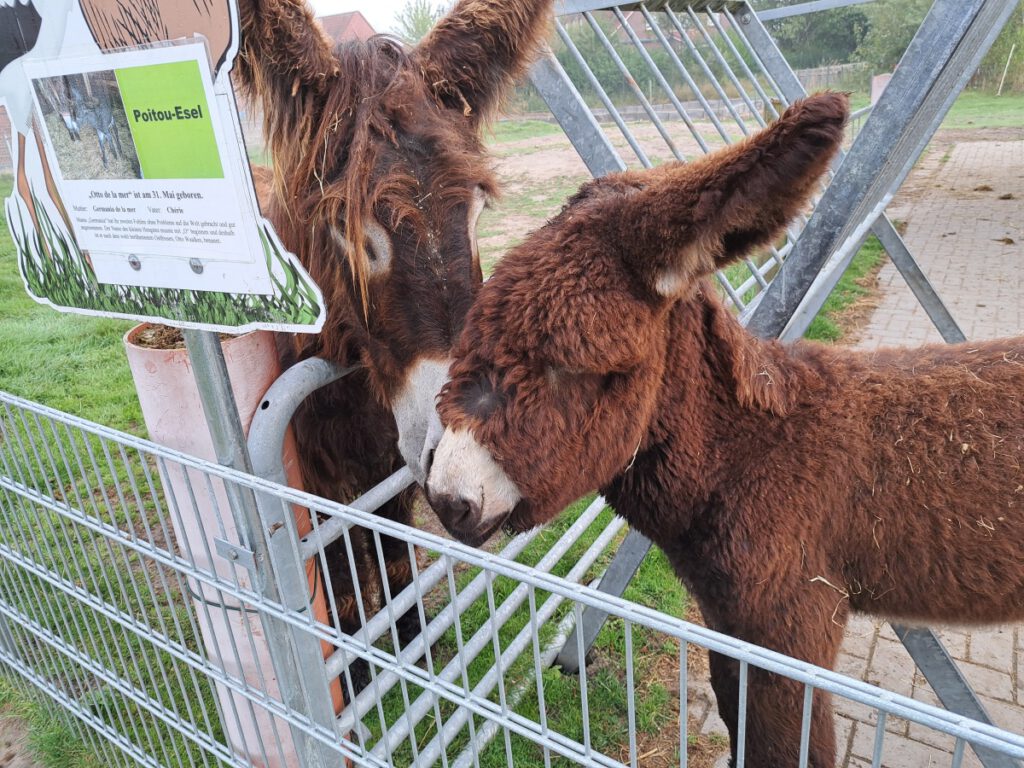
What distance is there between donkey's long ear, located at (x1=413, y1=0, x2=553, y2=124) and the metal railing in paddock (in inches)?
60.4

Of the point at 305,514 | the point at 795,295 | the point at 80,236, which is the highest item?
the point at 80,236

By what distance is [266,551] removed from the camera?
5.07ft

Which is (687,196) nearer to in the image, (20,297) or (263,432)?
(263,432)

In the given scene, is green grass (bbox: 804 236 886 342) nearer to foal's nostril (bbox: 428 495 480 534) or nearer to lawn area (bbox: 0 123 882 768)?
lawn area (bbox: 0 123 882 768)

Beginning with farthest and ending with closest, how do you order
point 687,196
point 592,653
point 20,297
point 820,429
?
point 20,297 < point 592,653 < point 820,429 < point 687,196

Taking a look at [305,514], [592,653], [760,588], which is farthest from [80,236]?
[592,653]

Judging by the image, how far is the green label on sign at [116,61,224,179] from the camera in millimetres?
1295

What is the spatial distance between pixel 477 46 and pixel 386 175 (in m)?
0.76

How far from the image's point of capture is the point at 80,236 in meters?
1.67

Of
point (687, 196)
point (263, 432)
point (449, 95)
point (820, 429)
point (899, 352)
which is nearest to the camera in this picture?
point (687, 196)

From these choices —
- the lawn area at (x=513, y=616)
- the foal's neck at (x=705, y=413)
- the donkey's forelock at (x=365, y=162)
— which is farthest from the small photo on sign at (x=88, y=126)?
the foal's neck at (x=705, y=413)

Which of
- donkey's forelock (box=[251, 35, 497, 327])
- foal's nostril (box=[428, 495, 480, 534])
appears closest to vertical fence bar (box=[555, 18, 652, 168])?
donkey's forelock (box=[251, 35, 497, 327])

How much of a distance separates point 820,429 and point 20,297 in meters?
10.5

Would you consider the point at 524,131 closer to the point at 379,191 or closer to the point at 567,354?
the point at 379,191
